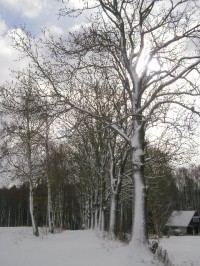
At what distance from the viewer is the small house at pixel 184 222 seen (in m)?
84.2

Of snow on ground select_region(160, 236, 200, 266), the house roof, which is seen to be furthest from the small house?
snow on ground select_region(160, 236, 200, 266)

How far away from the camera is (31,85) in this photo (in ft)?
55.1

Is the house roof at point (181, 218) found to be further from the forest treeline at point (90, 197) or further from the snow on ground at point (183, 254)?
the snow on ground at point (183, 254)

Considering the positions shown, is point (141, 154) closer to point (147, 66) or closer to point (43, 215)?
point (147, 66)

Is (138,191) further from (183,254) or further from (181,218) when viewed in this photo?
(181,218)

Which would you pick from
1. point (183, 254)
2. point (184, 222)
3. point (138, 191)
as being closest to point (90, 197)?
point (183, 254)

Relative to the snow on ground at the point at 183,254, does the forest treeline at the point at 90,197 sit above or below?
above

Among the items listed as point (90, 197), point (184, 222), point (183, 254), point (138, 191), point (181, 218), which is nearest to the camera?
point (138, 191)

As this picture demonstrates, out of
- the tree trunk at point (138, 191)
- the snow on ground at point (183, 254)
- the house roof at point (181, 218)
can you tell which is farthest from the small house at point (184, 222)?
the tree trunk at point (138, 191)

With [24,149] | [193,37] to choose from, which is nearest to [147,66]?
[193,37]

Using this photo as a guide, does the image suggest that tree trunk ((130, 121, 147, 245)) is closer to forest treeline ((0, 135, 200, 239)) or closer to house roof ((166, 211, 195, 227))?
forest treeline ((0, 135, 200, 239))

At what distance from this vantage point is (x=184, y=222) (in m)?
84.6

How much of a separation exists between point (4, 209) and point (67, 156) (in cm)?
6056

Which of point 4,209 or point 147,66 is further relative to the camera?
point 4,209
